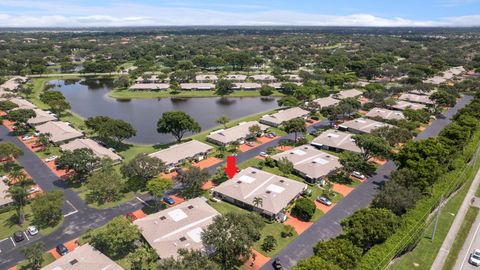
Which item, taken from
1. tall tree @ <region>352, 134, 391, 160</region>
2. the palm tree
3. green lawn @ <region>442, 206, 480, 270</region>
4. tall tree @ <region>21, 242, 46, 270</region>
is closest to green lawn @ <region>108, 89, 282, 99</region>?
tall tree @ <region>352, 134, 391, 160</region>

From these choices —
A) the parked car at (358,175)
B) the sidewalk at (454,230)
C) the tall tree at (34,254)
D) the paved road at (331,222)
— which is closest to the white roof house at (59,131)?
the tall tree at (34,254)

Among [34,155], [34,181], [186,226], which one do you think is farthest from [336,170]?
[34,155]

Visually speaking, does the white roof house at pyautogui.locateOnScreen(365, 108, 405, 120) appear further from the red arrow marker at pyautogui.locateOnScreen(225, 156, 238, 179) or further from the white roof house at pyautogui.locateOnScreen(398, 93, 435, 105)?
the red arrow marker at pyautogui.locateOnScreen(225, 156, 238, 179)

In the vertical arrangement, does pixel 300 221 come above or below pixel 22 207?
below

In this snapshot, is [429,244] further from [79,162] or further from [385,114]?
[385,114]

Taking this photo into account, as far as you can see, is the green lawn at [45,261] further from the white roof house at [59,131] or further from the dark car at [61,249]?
the white roof house at [59,131]

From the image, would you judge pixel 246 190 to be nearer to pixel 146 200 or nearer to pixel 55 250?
pixel 146 200
